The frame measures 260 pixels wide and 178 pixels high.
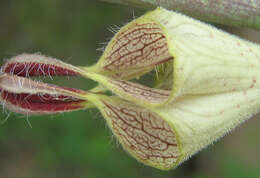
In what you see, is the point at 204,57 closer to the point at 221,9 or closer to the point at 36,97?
the point at 221,9

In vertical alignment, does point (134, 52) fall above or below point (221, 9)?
below

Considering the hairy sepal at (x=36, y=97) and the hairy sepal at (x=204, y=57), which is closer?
the hairy sepal at (x=204, y=57)

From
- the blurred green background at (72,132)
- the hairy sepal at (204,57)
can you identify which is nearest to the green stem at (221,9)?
the hairy sepal at (204,57)

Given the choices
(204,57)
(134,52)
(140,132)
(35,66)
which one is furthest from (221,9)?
(35,66)

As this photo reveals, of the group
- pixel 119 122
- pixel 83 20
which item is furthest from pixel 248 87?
pixel 83 20

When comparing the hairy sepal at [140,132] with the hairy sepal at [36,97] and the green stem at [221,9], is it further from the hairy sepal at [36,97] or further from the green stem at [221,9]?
the green stem at [221,9]

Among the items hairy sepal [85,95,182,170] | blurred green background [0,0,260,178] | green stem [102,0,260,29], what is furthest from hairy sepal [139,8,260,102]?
blurred green background [0,0,260,178]
